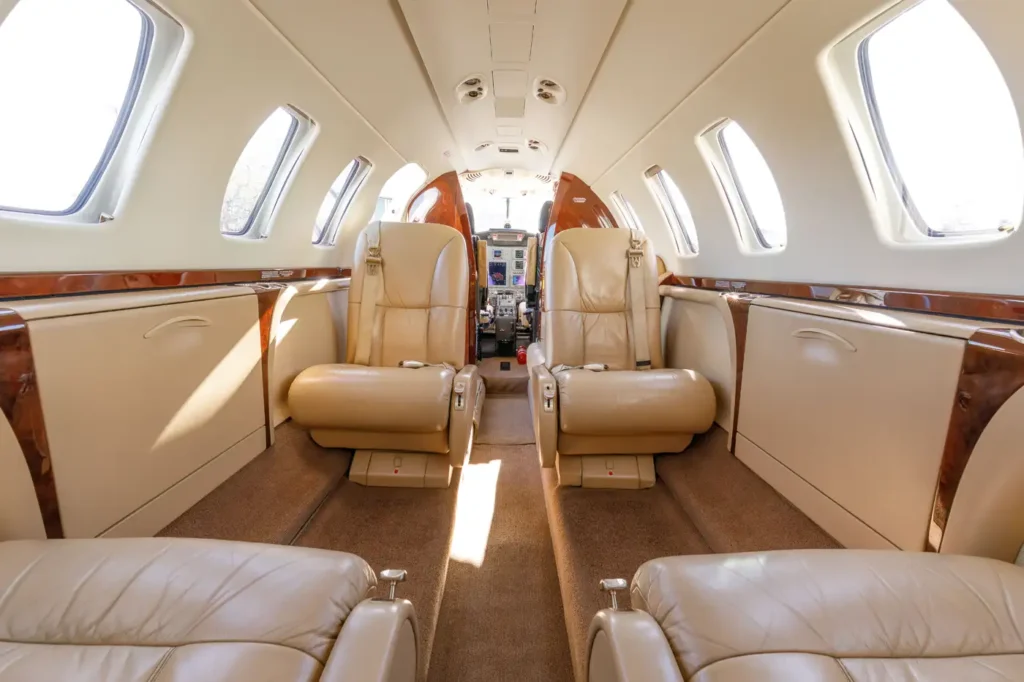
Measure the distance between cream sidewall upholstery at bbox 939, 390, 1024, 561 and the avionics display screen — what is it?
5283 millimetres

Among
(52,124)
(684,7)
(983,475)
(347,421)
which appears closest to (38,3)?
(52,124)

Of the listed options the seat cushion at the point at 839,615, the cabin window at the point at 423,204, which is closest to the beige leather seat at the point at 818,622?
the seat cushion at the point at 839,615

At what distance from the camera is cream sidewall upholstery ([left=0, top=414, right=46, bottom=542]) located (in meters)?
1.18

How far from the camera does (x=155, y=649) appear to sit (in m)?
0.82

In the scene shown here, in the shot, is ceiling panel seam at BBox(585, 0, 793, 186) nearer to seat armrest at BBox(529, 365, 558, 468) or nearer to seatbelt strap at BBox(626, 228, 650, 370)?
seatbelt strap at BBox(626, 228, 650, 370)

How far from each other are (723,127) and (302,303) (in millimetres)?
3060

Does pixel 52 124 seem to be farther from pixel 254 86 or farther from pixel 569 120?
pixel 569 120

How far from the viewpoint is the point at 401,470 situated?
2705mm

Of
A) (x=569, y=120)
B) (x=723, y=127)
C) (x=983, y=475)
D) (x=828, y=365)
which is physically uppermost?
(x=569, y=120)

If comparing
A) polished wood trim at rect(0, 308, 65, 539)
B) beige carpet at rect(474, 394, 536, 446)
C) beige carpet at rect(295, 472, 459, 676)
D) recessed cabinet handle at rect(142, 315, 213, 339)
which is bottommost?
beige carpet at rect(295, 472, 459, 676)

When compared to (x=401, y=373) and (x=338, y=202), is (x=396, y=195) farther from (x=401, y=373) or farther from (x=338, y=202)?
(x=401, y=373)

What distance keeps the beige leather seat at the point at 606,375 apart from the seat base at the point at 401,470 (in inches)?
28.3

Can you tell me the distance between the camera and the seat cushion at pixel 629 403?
227cm

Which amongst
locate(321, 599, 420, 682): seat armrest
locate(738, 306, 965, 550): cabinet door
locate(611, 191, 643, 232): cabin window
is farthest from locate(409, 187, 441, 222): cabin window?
locate(321, 599, 420, 682): seat armrest
